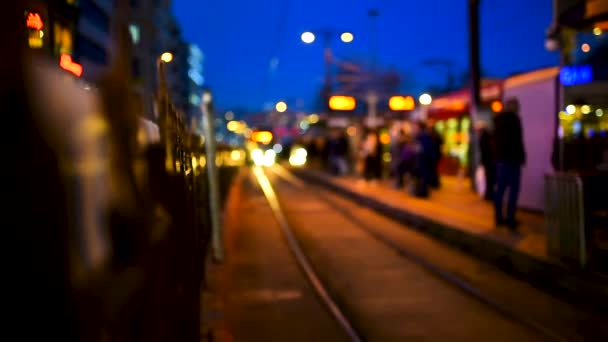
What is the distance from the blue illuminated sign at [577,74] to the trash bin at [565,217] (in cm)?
222

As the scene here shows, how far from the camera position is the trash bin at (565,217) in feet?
24.1

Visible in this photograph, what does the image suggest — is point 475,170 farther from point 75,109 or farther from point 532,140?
point 75,109

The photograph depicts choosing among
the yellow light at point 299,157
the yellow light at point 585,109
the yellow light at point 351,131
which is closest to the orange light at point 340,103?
the yellow light at point 351,131

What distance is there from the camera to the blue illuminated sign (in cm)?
948

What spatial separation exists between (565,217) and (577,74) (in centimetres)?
288

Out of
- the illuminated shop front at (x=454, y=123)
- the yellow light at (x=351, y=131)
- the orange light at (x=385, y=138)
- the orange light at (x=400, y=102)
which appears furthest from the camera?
the yellow light at (x=351, y=131)

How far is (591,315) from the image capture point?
6.51 metres

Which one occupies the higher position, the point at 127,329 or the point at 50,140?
the point at 50,140

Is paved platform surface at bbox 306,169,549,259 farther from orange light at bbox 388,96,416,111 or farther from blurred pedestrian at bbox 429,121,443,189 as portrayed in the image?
orange light at bbox 388,96,416,111

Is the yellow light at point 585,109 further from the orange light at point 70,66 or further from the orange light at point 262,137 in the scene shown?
the orange light at point 262,137

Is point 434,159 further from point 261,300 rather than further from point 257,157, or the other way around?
point 257,157

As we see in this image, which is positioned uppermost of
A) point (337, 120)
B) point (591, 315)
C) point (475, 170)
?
point (337, 120)

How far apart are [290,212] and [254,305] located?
32.3 feet

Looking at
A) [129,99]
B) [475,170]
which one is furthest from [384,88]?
[129,99]
